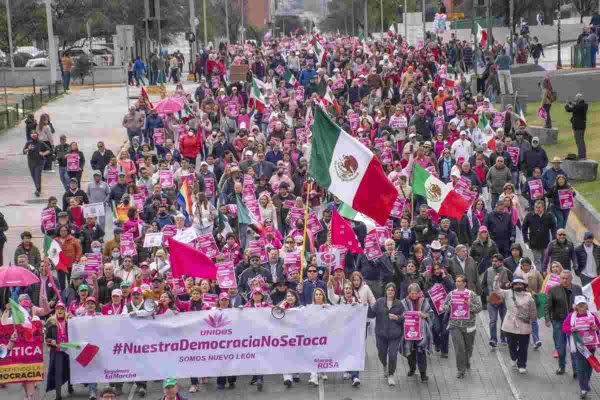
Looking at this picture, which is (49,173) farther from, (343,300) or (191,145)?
(343,300)

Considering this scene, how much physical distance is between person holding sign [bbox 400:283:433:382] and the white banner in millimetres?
544

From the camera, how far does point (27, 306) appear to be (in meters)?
17.2

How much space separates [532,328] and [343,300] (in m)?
2.72

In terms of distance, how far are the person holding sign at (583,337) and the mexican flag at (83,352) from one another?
5.79m

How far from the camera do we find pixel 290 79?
131ft

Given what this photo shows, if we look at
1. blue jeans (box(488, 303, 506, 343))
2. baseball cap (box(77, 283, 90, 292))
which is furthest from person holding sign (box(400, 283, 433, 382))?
baseball cap (box(77, 283, 90, 292))

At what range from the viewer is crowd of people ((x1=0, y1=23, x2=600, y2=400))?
16.9 m

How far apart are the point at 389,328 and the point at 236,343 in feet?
6.27

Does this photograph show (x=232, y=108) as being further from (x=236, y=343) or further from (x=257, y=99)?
(x=236, y=343)

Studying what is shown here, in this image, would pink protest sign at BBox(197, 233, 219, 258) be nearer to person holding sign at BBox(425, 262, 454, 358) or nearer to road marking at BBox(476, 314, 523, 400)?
person holding sign at BBox(425, 262, 454, 358)

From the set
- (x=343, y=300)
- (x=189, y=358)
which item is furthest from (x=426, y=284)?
(x=189, y=358)

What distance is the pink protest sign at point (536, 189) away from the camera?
22.5 metres

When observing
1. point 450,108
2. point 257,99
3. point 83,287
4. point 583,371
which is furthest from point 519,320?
point 257,99

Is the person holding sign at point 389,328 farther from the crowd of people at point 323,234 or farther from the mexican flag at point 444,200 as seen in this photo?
the mexican flag at point 444,200
